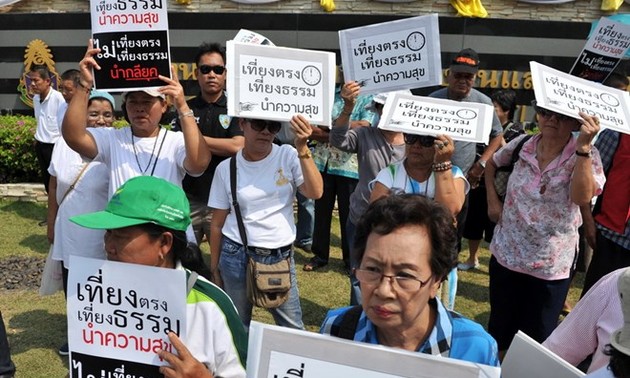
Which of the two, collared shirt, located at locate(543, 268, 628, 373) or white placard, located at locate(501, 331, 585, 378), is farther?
collared shirt, located at locate(543, 268, 628, 373)

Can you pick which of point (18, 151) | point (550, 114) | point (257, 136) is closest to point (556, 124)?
point (550, 114)

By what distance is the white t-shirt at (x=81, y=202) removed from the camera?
11.2ft

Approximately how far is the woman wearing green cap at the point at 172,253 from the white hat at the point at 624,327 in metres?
1.14

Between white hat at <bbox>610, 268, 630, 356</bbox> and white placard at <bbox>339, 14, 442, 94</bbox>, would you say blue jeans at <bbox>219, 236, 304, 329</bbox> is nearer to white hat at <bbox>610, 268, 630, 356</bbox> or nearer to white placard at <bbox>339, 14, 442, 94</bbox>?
white placard at <bbox>339, 14, 442, 94</bbox>

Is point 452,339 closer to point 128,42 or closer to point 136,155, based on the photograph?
point 136,155

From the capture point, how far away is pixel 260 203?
3365 mm

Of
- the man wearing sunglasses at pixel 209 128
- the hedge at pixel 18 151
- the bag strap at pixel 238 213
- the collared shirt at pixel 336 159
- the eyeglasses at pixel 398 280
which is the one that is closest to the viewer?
the eyeglasses at pixel 398 280

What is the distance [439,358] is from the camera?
1.48 m

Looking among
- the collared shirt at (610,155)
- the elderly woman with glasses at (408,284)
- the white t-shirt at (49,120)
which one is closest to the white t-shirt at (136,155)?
the elderly woman with glasses at (408,284)

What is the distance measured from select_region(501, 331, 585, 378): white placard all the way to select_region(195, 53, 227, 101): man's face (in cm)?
297

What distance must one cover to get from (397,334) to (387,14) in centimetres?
872

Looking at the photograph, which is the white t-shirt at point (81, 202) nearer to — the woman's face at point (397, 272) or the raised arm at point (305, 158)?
the raised arm at point (305, 158)

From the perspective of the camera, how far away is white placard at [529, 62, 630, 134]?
298 cm

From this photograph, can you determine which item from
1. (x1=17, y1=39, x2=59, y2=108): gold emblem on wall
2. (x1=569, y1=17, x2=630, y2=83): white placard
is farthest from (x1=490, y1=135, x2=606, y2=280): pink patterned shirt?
(x1=17, y1=39, x2=59, y2=108): gold emblem on wall
